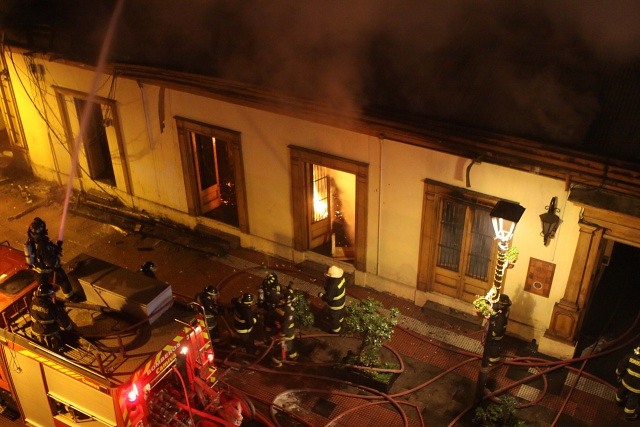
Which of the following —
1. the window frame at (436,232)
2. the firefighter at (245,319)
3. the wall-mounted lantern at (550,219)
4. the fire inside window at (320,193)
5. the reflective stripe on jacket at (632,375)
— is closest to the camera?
the reflective stripe on jacket at (632,375)

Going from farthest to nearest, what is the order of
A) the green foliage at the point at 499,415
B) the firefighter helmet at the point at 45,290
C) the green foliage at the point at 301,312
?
the green foliage at the point at 301,312 → the green foliage at the point at 499,415 → the firefighter helmet at the point at 45,290

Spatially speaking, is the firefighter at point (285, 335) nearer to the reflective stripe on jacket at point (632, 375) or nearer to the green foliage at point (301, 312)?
the green foliage at point (301, 312)

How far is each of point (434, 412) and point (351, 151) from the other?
4.67m

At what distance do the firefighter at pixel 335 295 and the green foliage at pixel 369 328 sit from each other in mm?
535

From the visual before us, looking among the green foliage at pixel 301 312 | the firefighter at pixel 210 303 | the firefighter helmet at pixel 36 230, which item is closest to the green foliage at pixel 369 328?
the green foliage at pixel 301 312

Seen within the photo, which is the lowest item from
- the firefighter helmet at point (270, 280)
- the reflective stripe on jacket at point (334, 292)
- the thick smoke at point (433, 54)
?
the reflective stripe on jacket at point (334, 292)

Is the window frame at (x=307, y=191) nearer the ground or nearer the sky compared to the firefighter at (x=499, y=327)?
nearer the sky

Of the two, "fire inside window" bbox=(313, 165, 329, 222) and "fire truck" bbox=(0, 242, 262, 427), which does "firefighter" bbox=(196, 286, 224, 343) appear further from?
"fire inside window" bbox=(313, 165, 329, 222)

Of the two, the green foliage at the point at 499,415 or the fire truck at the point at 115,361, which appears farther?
the green foliage at the point at 499,415

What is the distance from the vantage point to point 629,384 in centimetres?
904

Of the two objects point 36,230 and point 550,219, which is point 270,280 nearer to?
point 36,230

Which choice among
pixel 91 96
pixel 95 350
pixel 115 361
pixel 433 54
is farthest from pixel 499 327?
pixel 91 96

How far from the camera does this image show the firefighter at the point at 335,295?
411 inches

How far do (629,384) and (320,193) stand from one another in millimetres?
6491
